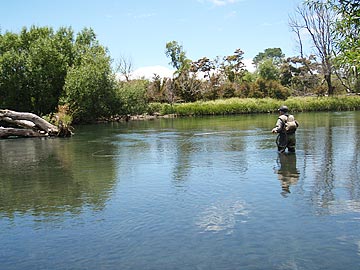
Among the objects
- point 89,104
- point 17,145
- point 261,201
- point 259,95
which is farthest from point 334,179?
point 259,95

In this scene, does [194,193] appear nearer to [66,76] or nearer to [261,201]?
[261,201]

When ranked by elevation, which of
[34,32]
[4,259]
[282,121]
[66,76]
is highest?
[34,32]

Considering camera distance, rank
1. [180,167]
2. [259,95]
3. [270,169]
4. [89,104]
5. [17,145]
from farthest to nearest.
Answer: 1. [259,95]
2. [89,104]
3. [17,145]
4. [180,167]
5. [270,169]

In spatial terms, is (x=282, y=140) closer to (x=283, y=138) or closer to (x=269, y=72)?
(x=283, y=138)

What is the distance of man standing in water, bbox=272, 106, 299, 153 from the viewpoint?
14810mm

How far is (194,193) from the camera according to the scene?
10.0 metres

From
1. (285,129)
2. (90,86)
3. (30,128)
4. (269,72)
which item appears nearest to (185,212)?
(285,129)

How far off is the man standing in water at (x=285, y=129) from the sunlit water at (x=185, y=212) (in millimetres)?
481

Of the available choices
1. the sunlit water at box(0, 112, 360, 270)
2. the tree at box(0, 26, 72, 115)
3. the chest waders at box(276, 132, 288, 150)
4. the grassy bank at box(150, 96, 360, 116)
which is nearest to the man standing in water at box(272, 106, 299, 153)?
the chest waders at box(276, 132, 288, 150)

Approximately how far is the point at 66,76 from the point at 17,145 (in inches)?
829

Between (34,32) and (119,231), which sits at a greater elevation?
(34,32)

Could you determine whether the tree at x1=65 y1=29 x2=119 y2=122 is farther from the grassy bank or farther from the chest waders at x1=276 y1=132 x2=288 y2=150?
the chest waders at x1=276 y1=132 x2=288 y2=150

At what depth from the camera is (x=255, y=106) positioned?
55781 millimetres

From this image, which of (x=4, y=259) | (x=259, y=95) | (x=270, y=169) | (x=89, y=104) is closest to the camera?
(x=4, y=259)
